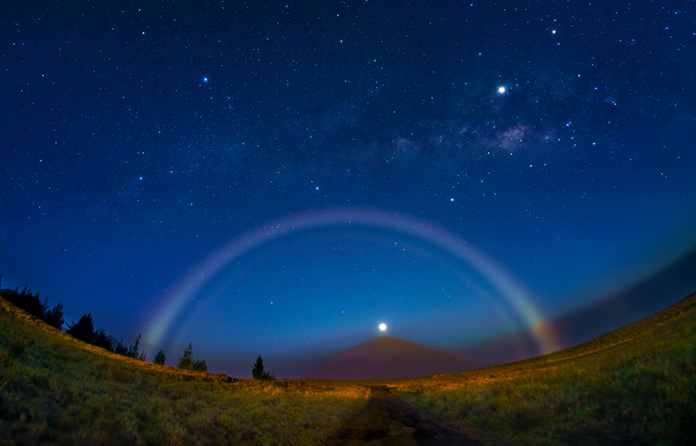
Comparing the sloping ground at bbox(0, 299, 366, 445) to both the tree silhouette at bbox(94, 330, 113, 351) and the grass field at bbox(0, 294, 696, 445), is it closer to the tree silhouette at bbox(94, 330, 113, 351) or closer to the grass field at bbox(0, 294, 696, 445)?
the grass field at bbox(0, 294, 696, 445)

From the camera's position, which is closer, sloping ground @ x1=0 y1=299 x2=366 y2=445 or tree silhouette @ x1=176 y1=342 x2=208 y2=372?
sloping ground @ x1=0 y1=299 x2=366 y2=445

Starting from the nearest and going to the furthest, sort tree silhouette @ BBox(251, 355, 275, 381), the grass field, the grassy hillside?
the grass field → the grassy hillside → tree silhouette @ BBox(251, 355, 275, 381)

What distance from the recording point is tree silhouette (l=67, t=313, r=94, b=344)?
66312 mm

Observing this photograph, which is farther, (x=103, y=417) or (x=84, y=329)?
(x=84, y=329)

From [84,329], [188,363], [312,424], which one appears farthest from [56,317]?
[312,424]

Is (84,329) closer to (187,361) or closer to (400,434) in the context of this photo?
(187,361)

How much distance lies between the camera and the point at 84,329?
68.2 m

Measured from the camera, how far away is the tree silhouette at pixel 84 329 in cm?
6631

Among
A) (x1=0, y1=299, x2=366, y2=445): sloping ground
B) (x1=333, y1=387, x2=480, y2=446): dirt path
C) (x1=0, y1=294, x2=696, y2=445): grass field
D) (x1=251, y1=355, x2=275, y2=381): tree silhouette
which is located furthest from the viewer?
(x1=251, y1=355, x2=275, y2=381): tree silhouette

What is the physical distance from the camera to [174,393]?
609 inches

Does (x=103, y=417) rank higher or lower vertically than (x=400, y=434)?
higher

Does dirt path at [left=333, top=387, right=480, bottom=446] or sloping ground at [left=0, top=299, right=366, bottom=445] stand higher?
sloping ground at [left=0, top=299, right=366, bottom=445]

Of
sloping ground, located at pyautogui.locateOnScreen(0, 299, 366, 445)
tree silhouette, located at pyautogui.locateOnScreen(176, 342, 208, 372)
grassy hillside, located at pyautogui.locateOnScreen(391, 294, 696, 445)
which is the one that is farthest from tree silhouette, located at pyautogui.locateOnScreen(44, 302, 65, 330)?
grassy hillside, located at pyautogui.locateOnScreen(391, 294, 696, 445)

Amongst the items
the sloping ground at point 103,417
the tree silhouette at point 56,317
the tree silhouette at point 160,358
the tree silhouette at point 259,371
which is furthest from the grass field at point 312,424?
the tree silhouette at point 160,358
